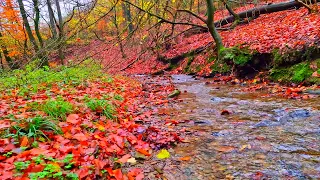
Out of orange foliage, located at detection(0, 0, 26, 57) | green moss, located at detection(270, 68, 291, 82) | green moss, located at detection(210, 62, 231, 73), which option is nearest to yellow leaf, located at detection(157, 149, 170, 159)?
green moss, located at detection(270, 68, 291, 82)

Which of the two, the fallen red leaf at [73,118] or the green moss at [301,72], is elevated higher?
the fallen red leaf at [73,118]

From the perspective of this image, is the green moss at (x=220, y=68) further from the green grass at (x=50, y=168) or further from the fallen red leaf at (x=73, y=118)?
the green grass at (x=50, y=168)

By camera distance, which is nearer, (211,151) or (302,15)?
(211,151)

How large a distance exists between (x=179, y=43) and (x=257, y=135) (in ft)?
39.3

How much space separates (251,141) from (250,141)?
12mm

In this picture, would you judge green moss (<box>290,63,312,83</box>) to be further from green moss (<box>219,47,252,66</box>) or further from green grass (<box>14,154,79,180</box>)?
green grass (<box>14,154,79,180</box>)

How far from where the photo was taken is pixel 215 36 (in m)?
9.47

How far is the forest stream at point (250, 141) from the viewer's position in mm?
2461

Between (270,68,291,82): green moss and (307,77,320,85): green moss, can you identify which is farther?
(270,68,291,82): green moss

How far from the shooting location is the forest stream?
Result: 2461mm

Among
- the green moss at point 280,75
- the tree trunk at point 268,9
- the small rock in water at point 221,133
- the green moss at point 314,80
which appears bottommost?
the small rock in water at point 221,133

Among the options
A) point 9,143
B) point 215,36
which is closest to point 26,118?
point 9,143

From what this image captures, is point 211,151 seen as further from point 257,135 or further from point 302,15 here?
point 302,15

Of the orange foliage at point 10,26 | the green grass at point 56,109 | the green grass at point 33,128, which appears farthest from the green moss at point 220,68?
the orange foliage at point 10,26
